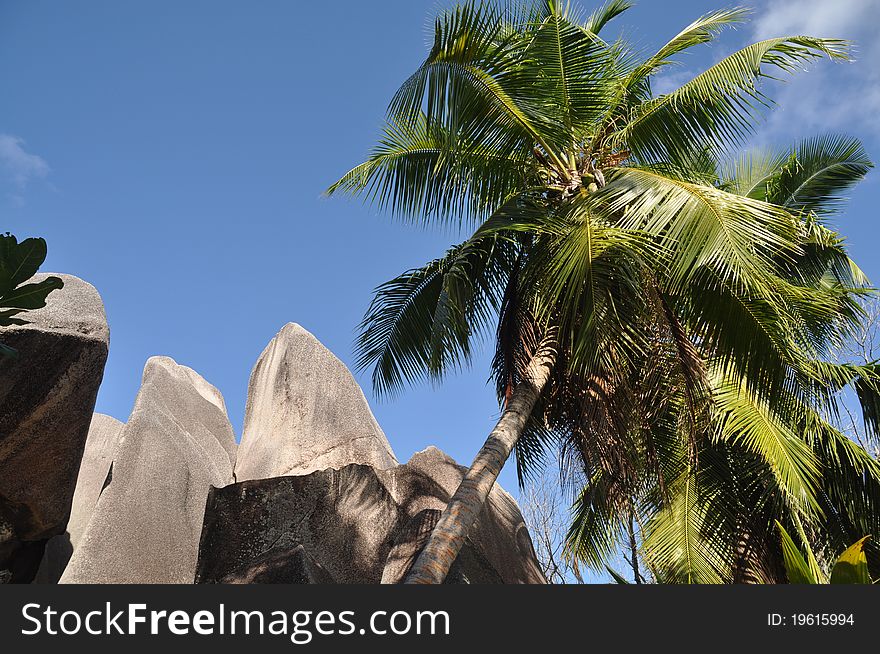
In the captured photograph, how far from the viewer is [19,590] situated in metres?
4.17

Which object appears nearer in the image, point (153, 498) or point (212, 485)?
point (212, 485)

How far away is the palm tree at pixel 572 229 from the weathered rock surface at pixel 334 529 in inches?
56.1

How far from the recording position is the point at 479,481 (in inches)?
263

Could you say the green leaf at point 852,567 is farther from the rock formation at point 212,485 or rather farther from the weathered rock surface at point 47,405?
the weathered rock surface at point 47,405

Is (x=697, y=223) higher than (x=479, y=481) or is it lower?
higher

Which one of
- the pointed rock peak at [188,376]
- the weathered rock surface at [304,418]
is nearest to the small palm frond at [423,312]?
the weathered rock surface at [304,418]

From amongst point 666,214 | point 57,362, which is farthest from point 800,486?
point 57,362

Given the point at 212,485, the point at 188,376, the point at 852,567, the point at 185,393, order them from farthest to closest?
the point at 188,376 → the point at 185,393 → the point at 212,485 → the point at 852,567

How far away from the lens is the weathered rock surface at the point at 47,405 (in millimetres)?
7992

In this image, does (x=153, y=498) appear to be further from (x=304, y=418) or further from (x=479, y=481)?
(x=479, y=481)

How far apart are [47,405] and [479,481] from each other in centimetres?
465

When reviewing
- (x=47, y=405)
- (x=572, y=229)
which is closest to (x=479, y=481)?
(x=572, y=229)

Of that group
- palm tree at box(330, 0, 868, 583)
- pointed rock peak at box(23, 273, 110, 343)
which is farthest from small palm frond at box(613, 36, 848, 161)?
pointed rock peak at box(23, 273, 110, 343)

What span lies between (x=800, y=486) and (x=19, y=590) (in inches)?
289
